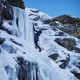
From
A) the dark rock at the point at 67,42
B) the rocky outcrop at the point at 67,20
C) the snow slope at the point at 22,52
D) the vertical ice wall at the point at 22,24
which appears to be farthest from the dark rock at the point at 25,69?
the rocky outcrop at the point at 67,20

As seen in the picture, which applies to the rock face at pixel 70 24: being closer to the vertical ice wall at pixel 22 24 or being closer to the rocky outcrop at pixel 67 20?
the rocky outcrop at pixel 67 20

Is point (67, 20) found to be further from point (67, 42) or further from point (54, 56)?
point (54, 56)

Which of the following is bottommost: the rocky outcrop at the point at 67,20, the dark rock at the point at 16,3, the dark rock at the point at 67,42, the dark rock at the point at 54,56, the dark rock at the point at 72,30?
the dark rock at the point at 54,56

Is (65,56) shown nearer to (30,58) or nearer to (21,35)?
(21,35)

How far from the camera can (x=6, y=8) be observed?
32.9 metres

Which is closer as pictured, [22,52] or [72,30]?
[22,52]

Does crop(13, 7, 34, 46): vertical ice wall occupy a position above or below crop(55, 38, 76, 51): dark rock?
above

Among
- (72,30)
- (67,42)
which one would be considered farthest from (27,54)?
(72,30)

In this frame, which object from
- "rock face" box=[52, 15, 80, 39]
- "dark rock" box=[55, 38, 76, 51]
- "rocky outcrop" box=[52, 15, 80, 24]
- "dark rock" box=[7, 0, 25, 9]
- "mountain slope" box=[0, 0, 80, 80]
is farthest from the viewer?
"rocky outcrop" box=[52, 15, 80, 24]

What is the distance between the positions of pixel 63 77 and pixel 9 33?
326 inches

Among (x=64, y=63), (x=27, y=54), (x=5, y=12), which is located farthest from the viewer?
(x=64, y=63)

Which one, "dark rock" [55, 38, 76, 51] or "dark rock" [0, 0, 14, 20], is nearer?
"dark rock" [0, 0, 14, 20]

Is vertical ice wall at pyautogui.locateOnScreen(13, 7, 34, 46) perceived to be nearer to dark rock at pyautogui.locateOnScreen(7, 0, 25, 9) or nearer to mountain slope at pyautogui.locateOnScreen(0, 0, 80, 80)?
mountain slope at pyautogui.locateOnScreen(0, 0, 80, 80)

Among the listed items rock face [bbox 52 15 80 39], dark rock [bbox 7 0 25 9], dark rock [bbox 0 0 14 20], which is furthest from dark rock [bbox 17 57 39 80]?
rock face [bbox 52 15 80 39]
